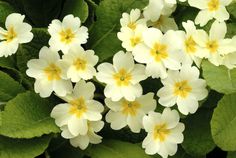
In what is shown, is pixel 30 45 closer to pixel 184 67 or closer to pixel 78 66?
pixel 78 66

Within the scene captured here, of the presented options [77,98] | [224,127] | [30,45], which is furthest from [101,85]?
[224,127]

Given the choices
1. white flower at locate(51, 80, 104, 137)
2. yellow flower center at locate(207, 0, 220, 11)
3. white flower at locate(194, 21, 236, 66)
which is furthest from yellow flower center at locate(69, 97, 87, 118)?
yellow flower center at locate(207, 0, 220, 11)

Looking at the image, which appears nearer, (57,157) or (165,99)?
(165,99)

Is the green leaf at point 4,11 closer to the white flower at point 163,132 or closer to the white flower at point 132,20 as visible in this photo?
the white flower at point 132,20

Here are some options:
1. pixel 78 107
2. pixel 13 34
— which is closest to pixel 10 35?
pixel 13 34

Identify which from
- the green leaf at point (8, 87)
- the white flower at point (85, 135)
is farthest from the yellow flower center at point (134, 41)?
the green leaf at point (8, 87)

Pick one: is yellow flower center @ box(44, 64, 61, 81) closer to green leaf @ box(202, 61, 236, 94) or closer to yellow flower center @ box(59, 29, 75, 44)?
yellow flower center @ box(59, 29, 75, 44)
